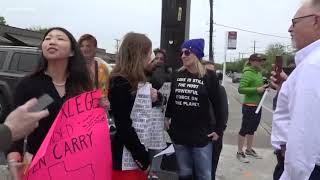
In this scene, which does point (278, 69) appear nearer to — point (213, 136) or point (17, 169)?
point (213, 136)

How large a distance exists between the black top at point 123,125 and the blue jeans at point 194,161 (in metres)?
1.27

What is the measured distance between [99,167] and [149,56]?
1027mm

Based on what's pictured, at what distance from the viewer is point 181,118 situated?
4.83 m

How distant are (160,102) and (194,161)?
1.08 metres

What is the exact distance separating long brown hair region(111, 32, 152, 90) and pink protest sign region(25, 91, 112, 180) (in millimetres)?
487

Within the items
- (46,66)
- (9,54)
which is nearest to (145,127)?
(46,66)

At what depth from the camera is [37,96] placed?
10.4 feet

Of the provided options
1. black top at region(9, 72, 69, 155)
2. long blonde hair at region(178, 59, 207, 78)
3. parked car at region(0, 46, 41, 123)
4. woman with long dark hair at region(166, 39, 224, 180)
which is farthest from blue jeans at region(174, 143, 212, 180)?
parked car at region(0, 46, 41, 123)

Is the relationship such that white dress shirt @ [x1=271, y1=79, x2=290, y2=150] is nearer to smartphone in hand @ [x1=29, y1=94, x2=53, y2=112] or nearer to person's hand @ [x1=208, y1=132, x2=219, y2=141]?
smartphone in hand @ [x1=29, y1=94, x2=53, y2=112]

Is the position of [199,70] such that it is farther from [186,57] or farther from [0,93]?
[0,93]

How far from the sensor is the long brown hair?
3740 millimetres

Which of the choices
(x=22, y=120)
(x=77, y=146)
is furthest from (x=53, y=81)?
(x=22, y=120)

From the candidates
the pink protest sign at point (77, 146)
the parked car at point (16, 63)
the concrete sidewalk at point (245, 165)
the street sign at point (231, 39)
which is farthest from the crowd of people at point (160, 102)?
the street sign at point (231, 39)

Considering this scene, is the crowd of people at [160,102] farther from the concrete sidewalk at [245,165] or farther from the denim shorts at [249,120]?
the denim shorts at [249,120]
